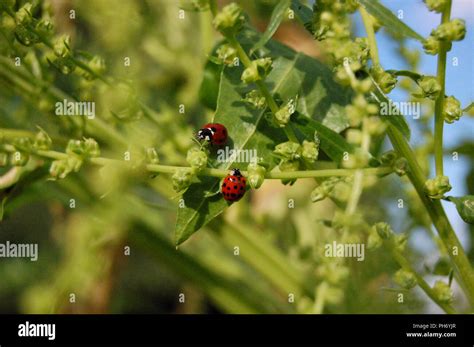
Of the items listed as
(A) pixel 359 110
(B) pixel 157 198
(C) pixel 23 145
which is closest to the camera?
(A) pixel 359 110

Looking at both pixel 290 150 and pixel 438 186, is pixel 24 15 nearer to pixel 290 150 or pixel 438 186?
pixel 290 150

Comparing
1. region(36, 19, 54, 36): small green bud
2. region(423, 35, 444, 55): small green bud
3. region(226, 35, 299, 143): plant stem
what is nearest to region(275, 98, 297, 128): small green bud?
region(226, 35, 299, 143): plant stem

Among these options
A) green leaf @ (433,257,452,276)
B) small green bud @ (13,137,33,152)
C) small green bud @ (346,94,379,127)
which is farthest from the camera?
green leaf @ (433,257,452,276)

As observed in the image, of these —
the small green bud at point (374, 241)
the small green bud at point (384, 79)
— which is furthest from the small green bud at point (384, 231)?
the small green bud at point (384, 79)

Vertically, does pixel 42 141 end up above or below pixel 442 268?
above

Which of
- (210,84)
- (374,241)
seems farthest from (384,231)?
(210,84)

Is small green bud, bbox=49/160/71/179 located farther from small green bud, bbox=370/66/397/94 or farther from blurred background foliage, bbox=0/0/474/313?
small green bud, bbox=370/66/397/94

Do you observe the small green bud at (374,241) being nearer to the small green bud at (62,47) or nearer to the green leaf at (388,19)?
the green leaf at (388,19)
